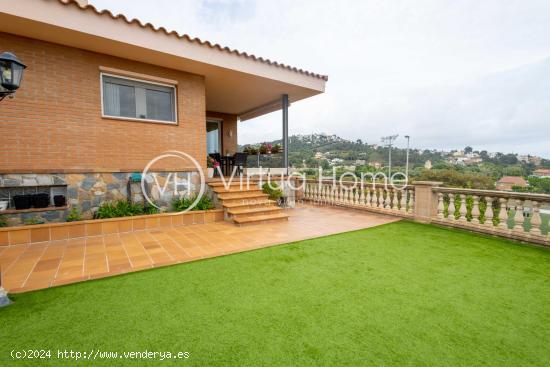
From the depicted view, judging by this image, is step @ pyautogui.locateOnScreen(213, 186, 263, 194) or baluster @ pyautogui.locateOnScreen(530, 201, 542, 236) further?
step @ pyautogui.locateOnScreen(213, 186, 263, 194)

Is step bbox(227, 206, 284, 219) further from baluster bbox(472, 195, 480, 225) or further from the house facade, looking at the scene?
baluster bbox(472, 195, 480, 225)

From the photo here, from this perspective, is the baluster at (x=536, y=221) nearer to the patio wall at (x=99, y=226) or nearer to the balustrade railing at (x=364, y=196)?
the balustrade railing at (x=364, y=196)

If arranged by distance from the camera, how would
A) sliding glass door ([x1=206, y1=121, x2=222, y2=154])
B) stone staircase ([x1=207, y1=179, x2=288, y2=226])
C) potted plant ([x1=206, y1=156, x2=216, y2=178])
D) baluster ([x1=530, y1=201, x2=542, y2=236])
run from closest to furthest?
baluster ([x1=530, y1=201, x2=542, y2=236]) → stone staircase ([x1=207, y1=179, x2=288, y2=226]) → potted plant ([x1=206, y1=156, x2=216, y2=178]) → sliding glass door ([x1=206, y1=121, x2=222, y2=154])

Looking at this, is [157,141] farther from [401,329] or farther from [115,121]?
[401,329]

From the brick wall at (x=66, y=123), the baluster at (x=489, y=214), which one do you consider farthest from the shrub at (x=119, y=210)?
the baluster at (x=489, y=214)

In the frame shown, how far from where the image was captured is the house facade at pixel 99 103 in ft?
15.0

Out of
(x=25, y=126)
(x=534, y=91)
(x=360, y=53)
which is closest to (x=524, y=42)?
(x=360, y=53)

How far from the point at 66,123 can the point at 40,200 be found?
62.4 inches

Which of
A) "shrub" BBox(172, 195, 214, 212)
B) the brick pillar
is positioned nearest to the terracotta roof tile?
"shrub" BBox(172, 195, 214, 212)

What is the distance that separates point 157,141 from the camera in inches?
237

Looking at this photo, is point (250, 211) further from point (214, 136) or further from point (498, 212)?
point (214, 136)

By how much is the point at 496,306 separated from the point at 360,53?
12.5m

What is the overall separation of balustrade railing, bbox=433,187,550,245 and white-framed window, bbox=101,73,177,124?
6.69m

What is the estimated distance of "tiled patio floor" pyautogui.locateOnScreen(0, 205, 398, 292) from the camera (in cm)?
302
